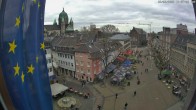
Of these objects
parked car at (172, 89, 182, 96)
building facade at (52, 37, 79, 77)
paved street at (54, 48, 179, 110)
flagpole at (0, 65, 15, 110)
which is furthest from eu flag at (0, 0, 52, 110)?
building facade at (52, 37, 79, 77)

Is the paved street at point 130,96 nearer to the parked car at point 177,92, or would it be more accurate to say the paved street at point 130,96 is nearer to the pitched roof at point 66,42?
the parked car at point 177,92

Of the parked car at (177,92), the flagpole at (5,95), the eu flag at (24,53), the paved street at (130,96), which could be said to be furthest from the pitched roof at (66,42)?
the flagpole at (5,95)

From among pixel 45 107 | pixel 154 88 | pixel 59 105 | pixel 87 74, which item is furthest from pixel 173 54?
pixel 45 107

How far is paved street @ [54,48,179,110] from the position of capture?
1784cm

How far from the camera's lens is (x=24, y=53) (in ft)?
16.3

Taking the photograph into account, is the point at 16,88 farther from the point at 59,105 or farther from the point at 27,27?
the point at 59,105

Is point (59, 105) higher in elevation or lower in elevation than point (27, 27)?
lower

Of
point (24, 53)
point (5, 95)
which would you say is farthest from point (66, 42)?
point (5, 95)

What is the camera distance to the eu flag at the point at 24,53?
4.51 m

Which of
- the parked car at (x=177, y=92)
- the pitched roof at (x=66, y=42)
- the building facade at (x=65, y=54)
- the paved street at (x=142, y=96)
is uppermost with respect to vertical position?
the pitched roof at (x=66, y=42)

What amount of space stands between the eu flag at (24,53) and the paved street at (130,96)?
12.5m

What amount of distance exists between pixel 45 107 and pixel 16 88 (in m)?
1.33

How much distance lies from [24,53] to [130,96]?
54.8 feet

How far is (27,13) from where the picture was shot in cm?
498
